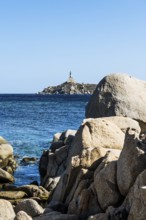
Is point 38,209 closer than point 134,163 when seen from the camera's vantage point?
No

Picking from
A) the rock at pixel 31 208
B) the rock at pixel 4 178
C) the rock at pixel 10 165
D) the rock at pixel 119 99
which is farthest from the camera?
the rock at pixel 10 165

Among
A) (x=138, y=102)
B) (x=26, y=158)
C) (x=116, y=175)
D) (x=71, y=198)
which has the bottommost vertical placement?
(x=26, y=158)

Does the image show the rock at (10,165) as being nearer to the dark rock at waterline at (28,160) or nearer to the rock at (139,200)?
the dark rock at waterline at (28,160)

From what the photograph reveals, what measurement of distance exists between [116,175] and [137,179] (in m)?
1.29

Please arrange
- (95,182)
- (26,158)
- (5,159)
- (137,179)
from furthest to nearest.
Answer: (26,158), (5,159), (95,182), (137,179)

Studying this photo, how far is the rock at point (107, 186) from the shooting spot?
11094 millimetres

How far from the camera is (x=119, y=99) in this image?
2041 cm

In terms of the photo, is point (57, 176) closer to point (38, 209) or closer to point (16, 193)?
point (16, 193)

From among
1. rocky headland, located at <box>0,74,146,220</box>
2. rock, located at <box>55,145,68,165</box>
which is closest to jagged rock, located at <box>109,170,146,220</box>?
rocky headland, located at <box>0,74,146,220</box>

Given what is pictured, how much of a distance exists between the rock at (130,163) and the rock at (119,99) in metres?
9.13

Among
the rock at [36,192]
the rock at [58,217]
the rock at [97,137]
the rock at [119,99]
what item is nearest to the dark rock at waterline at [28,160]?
the rock at [119,99]

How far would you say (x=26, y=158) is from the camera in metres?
30.8

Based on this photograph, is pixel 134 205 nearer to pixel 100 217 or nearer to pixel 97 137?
pixel 100 217

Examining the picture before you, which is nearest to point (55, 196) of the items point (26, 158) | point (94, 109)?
point (94, 109)
